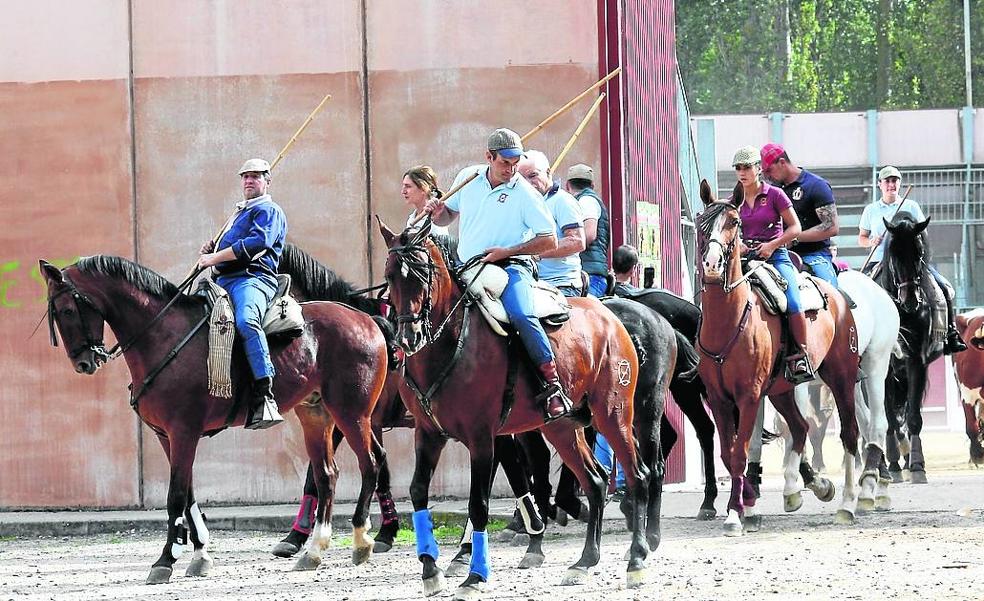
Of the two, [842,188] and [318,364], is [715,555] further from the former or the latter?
[842,188]

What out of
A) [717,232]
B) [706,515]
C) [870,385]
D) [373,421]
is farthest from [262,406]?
[870,385]

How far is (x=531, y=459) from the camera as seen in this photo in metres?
12.0

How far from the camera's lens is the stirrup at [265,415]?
1088 cm

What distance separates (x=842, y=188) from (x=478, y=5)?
3431 centimetres

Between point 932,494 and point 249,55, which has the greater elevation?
point 249,55

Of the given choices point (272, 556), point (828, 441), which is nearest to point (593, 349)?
point (272, 556)

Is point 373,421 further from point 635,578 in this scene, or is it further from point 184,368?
point 635,578

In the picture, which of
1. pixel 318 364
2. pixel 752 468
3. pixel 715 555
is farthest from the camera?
pixel 752 468

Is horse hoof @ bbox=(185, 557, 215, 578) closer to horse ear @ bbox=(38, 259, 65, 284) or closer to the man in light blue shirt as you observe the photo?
horse ear @ bbox=(38, 259, 65, 284)

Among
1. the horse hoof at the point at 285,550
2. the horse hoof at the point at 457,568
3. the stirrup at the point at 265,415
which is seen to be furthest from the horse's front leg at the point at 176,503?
the horse hoof at the point at 457,568

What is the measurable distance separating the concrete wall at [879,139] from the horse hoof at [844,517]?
121 feet

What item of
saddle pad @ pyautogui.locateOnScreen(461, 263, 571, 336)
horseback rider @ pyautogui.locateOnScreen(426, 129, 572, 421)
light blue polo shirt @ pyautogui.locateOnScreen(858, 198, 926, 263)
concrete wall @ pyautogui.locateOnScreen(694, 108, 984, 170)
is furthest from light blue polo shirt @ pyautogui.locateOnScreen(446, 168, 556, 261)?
concrete wall @ pyautogui.locateOnScreen(694, 108, 984, 170)

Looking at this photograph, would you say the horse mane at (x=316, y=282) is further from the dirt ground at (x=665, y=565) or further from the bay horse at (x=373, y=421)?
the dirt ground at (x=665, y=565)

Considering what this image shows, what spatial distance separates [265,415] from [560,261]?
226 cm
